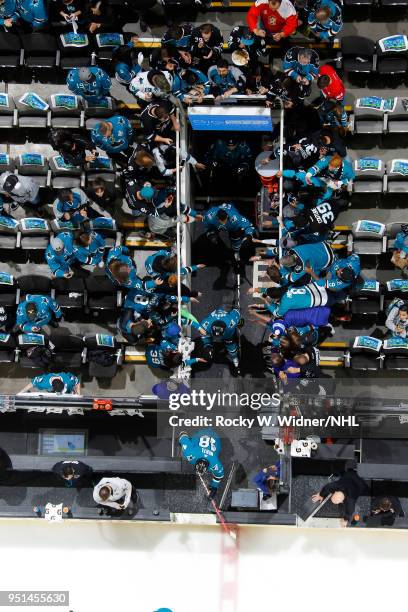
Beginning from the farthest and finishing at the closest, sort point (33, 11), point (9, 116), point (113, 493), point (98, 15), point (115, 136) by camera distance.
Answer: point (9, 116) < point (33, 11) < point (98, 15) < point (115, 136) < point (113, 493)

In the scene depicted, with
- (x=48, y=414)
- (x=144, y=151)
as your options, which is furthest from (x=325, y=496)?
(x=144, y=151)

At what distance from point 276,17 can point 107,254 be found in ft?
11.6

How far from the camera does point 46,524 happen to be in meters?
9.34

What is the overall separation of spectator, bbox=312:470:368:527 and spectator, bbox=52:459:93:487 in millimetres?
2619

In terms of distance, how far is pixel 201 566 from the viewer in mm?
9195

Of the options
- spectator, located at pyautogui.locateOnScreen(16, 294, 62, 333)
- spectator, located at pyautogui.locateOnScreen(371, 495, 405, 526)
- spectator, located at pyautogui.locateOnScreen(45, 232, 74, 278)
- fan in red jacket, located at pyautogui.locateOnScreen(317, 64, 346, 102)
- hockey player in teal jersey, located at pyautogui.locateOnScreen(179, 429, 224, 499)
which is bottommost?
spectator, located at pyautogui.locateOnScreen(371, 495, 405, 526)

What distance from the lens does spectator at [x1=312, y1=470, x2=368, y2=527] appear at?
902 centimetres

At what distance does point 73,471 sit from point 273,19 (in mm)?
5853

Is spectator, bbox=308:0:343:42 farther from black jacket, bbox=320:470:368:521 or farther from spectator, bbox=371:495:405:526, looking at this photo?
spectator, bbox=371:495:405:526

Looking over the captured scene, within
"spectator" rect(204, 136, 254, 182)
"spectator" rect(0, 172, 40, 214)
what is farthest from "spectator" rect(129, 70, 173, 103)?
"spectator" rect(0, 172, 40, 214)

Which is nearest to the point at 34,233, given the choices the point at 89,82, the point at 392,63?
the point at 89,82

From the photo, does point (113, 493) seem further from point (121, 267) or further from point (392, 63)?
point (392, 63)

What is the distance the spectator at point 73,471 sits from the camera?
9.30 m

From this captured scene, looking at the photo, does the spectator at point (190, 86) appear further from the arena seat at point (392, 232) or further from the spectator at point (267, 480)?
the spectator at point (267, 480)
